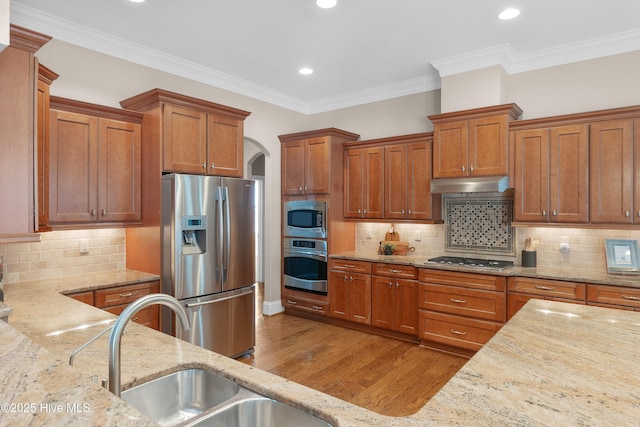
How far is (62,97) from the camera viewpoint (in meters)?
3.19

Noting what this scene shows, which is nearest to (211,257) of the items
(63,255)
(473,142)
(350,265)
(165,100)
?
(63,255)

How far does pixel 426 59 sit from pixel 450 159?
1.11 m

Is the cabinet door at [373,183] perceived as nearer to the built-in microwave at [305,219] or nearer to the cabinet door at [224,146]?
the built-in microwave at [305,219]

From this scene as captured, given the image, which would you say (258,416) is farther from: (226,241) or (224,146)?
(224,146)

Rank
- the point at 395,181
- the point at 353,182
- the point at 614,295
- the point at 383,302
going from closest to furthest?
the point at 614,295 < the point at 383,302 < the point at 395,181 < the point at 353,182

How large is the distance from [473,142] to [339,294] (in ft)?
7.72

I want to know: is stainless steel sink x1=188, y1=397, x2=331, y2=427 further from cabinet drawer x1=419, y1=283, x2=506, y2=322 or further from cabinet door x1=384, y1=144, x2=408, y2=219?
cabinet door x1=384, y1=144, x2=408, y2=219

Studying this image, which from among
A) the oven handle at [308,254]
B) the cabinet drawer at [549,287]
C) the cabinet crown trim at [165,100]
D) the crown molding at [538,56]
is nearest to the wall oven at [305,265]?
the oven handle at [308,254]

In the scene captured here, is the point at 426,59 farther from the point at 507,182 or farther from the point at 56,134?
the point at 56,134

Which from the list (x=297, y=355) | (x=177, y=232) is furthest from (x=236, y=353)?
(x=177, y=232)

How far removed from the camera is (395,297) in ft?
14.0

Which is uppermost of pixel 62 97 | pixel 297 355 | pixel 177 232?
pixel 62 97

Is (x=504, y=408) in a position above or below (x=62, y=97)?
below

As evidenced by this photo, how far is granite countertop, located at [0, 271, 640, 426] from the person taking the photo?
804 millimetres
